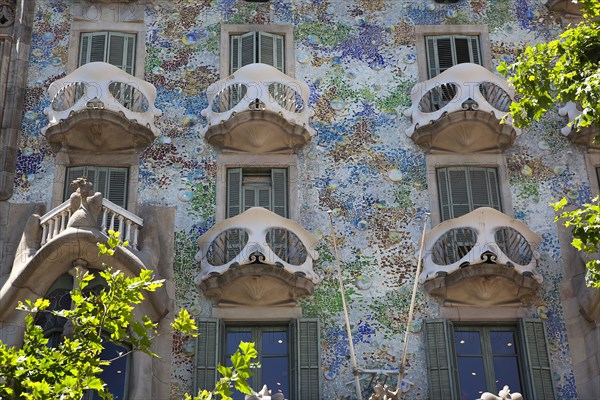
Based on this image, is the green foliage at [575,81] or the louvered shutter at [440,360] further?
the louvered shutter at [440,360]

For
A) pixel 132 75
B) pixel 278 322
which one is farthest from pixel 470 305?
pixel 132 75

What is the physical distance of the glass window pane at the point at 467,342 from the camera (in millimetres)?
19750

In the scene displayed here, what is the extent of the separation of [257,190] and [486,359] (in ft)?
16.9

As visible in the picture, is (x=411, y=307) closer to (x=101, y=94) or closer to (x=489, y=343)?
(x=489, y=343)

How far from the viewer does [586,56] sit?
15.2m

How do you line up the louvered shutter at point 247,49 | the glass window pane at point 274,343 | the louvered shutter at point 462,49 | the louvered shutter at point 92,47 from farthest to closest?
the louvered shutter at point 462,49, the louvered shutter at point 92,47, the louvered shutter at point 247,49, the glass window pane at point 274,343

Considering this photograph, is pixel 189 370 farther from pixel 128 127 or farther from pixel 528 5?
pixel 528 5

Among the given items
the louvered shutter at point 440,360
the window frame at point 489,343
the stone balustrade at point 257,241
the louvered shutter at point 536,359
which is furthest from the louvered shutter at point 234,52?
the louvered shutter at point 536,359

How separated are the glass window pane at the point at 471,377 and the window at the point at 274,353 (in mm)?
2407

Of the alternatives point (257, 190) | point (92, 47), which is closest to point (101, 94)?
point (92, 47)

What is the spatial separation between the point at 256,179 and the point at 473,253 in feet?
14.2

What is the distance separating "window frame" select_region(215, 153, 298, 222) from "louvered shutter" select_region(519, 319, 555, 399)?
4.68 m

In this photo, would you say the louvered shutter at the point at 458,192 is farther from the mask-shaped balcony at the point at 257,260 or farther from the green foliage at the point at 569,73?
the green foliage at the point at 569,73

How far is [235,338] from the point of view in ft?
65.0
